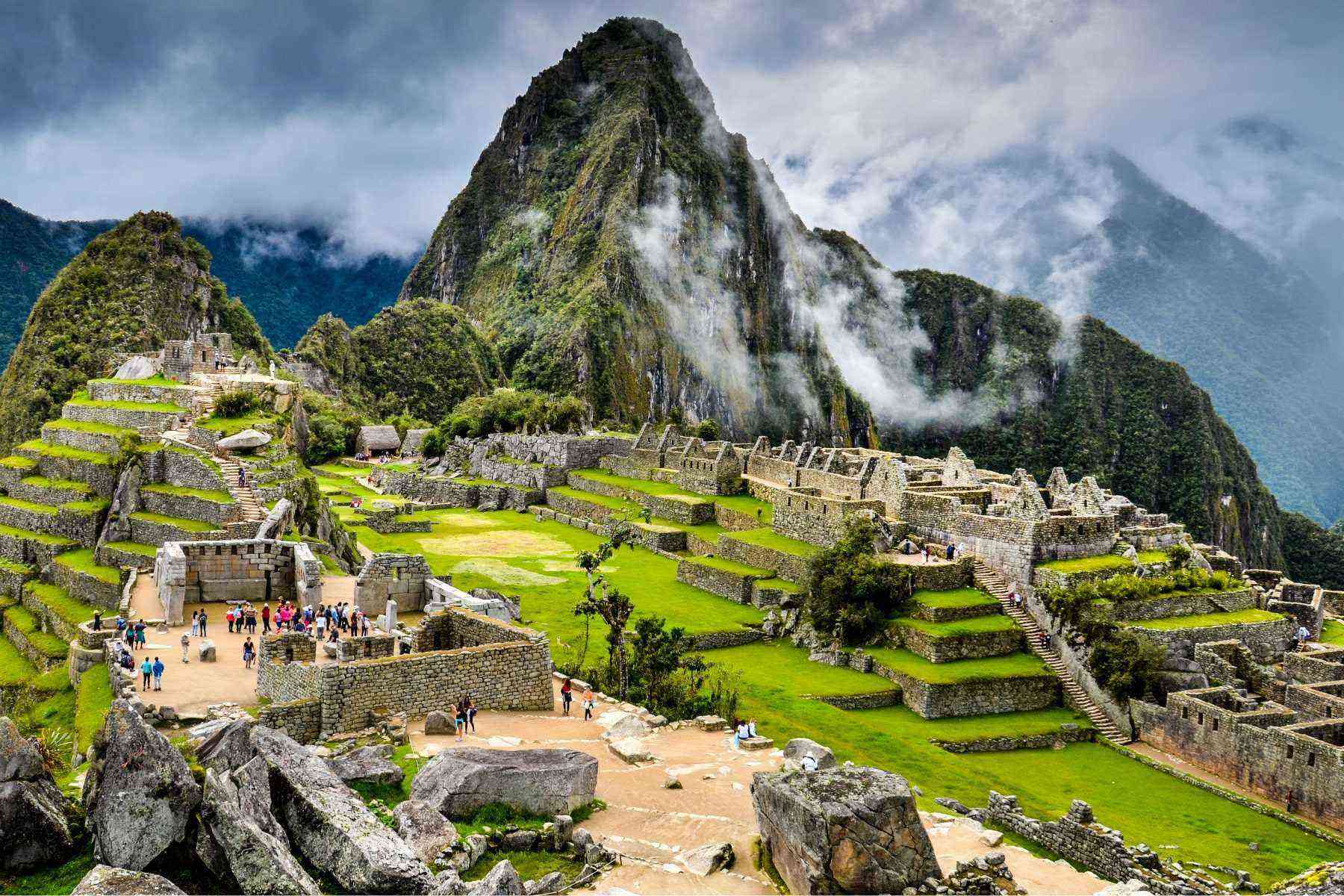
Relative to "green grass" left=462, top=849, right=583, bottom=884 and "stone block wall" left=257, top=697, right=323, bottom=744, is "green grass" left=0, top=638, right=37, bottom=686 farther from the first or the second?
"green grass" left=462, top=849, right=583, bottom=884

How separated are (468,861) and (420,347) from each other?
11296 centimetres

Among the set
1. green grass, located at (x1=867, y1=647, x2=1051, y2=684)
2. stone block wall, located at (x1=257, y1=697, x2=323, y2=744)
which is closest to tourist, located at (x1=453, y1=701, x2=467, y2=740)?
stone block wall, located at (x1=257, y1=697, x2=323, y2=744)

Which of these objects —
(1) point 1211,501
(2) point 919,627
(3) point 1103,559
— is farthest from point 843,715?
(1) point 1211,501

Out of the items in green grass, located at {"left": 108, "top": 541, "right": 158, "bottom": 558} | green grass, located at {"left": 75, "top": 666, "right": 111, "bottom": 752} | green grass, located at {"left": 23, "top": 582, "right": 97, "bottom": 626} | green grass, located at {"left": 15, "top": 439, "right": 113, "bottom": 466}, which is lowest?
green grass, located at {"left": 23, "top": 582, "right": 97, "bottom": 626}

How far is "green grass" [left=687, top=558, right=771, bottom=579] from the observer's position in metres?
38.2

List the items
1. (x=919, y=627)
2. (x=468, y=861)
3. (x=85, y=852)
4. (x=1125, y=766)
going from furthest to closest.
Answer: (x=919, y=627)
(x=1125, y=766)
(x=468, y=861)
(x=85, y=852)

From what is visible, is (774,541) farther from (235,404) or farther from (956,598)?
(235,404)

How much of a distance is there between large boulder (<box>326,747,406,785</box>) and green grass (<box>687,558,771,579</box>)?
26.7m

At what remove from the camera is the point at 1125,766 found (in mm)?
25125

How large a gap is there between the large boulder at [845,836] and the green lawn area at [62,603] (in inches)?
815

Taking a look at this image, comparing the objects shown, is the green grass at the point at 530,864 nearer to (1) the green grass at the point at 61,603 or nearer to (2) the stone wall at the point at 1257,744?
(1) the green grass at the point at 61,603

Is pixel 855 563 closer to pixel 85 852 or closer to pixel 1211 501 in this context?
pixel 85 852

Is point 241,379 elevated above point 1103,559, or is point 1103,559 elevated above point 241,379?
point 241,379

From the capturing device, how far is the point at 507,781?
37.6ft
